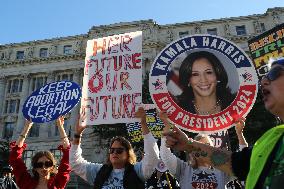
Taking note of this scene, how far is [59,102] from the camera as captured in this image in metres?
5.66

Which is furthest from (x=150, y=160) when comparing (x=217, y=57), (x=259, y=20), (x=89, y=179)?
(x=259, y=20)

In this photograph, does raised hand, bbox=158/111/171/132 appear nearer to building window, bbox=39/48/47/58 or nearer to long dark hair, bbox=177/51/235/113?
long dark hair, bbox=177/51/235/113

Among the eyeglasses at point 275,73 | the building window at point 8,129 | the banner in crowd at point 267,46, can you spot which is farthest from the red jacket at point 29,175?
the building window at point 8,129

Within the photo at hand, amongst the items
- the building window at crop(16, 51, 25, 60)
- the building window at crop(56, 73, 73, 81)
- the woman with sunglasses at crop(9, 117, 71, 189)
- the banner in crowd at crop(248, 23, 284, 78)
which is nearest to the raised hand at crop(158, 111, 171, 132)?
the woman with sunglasses at crop(9, 117, 71, 189)

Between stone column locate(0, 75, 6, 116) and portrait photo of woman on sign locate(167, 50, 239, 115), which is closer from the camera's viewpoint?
portrait photo of woman on sign locate(167, 50, 239, 115)

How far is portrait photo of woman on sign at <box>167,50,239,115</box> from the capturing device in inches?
162

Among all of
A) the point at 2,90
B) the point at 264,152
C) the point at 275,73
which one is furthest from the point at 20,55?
the point at 264,152

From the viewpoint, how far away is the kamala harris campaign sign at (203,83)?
13.3ft

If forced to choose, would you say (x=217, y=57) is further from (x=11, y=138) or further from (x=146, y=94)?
(x=11, y=138)

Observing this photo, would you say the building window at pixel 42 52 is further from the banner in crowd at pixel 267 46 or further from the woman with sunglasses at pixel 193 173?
the woman with sunglasses at pixel 193 173

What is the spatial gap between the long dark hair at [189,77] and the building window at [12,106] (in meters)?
42.7

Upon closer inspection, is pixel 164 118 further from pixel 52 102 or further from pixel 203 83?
pixel 52 102

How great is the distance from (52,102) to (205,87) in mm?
2720

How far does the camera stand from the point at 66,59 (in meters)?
44.8
